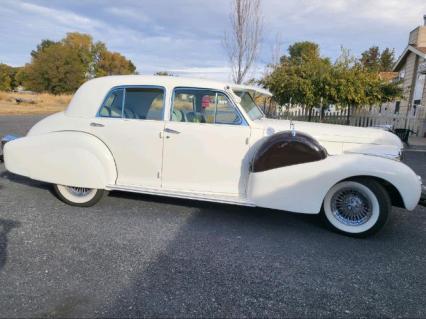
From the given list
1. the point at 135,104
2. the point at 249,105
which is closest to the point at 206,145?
the point at 249,105

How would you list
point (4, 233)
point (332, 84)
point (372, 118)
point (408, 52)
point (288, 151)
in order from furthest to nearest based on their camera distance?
point (408, 52) < point (372, 118) < point (332, 84) < point (288, 151) < point (4, 233)

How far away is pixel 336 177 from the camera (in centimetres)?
392

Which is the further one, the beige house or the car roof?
the beige house

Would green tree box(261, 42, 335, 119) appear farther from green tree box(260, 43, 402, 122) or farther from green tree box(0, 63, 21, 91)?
green tree box(0, 63, 21, 91)

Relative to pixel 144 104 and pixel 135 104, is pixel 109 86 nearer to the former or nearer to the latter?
pixel 135 104

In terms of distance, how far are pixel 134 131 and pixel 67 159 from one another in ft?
3.20

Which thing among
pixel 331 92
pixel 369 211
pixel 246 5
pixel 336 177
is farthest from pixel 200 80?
pixel 246 5

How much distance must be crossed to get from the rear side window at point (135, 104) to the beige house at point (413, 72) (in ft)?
52.1

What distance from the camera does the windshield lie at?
462 centimetres

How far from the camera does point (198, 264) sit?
3.30m

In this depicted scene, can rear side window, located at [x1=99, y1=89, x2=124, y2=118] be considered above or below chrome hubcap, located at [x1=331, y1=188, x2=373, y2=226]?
above

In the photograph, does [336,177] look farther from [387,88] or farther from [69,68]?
[69,68]

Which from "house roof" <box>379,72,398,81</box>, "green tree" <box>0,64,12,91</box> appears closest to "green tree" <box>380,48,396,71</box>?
"house roof" <box>379,72,398,81</box>

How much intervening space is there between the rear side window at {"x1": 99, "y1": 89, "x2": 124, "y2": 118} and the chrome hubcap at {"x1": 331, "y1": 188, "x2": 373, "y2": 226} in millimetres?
3044
